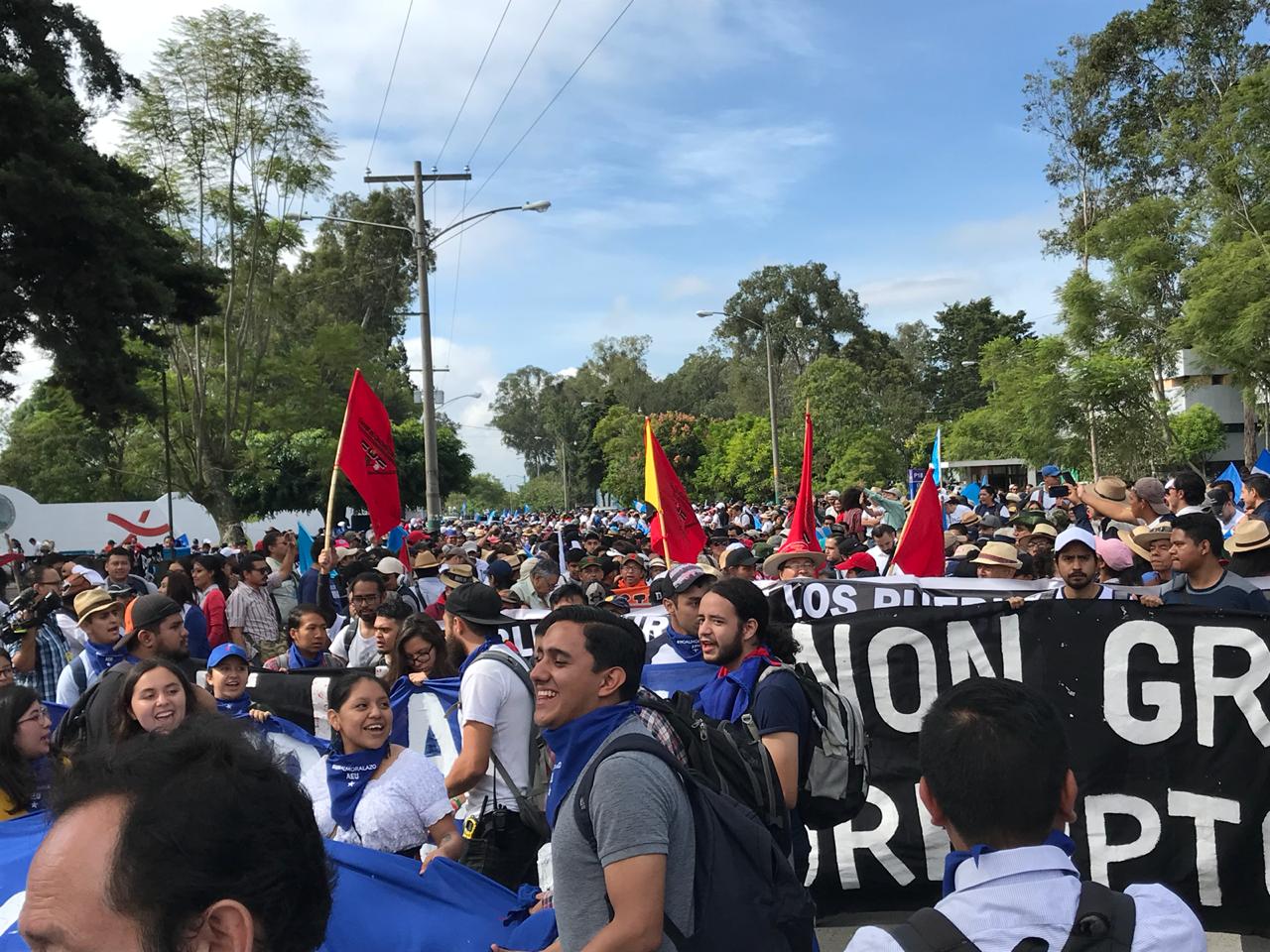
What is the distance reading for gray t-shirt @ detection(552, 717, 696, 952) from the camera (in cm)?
241

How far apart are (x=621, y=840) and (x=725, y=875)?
0.29m

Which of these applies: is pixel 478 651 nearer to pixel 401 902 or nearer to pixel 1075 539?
pixel 401 902

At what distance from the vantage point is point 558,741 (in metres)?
2.87

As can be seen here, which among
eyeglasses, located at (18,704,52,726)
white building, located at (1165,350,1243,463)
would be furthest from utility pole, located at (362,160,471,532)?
white building, located at (1165,350,1243,463)

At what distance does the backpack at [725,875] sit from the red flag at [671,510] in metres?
6.99

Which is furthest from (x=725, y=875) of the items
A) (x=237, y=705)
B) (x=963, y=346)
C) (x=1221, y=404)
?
(x=963, y=346)

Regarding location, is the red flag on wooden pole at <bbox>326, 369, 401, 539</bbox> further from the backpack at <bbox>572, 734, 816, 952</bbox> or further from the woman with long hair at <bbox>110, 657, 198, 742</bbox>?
the backpack at <bbox>572, 734, 816, 952</bbox>

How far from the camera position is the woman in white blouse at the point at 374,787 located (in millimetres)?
3834

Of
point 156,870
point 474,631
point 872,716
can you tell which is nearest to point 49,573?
point 474,631

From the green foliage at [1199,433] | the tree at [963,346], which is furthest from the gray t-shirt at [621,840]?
the tree at [963,346]

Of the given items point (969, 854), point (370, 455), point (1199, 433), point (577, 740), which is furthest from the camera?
point (1199, 433)

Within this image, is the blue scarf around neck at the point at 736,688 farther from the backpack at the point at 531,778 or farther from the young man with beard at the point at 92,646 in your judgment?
the young man with beard at the point at 92,646

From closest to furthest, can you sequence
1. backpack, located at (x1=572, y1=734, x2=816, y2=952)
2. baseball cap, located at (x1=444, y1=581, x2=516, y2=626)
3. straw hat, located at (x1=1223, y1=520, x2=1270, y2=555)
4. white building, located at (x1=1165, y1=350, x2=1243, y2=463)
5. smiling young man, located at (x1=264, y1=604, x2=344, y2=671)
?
backpack, located at (x1=572, y1=734, x2=816, y2=952) < baseball cap, located at (x1=444, y1=581, x2=516, y2=626) < straw hat, located at (x1=1223, y1=520, x2=1270, y2=555) < smiling young man, located at (x1=264, y1=604, x2=344, y2=671) < white building, located at (x1=1165, y1=350, x2=1243, y2=463)

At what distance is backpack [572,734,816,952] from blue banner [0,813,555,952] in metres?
0.75
